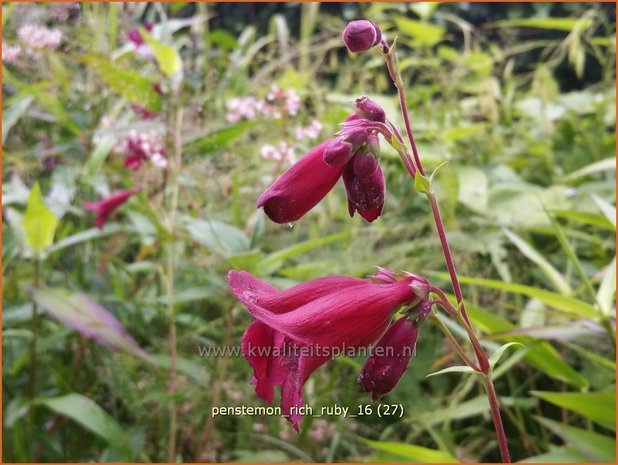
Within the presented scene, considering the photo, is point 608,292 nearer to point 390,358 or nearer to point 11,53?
point 390,358

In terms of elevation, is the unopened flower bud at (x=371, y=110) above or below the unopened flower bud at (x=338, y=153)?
above

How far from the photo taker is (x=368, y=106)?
553 millimetres

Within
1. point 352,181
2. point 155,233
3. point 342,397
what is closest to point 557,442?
point 342,397

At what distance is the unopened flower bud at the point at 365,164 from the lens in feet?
1.76

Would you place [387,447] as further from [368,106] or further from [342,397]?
[368,106]

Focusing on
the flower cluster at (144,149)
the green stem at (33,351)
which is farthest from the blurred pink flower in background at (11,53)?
the green stem at (33,351)

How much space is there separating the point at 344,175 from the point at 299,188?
4 centimetres

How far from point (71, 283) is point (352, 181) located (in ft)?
2.47

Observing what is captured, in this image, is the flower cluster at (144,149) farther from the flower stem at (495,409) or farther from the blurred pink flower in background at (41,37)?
the flower stem at (495,409)

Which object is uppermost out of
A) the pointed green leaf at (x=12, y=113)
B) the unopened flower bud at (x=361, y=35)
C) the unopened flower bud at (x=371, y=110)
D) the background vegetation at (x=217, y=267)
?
the unopened flower bud at (x=361, y=35)

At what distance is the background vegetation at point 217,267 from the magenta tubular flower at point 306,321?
344 mm

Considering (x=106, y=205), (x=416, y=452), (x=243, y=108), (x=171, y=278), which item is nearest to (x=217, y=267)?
(x=171, y=278)

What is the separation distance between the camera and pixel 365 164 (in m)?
0.54

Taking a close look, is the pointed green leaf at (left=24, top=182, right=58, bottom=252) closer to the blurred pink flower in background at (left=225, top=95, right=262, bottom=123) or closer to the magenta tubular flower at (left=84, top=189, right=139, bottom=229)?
the magenta tubular flower at (left=84, top=189, right=139, bottom=229)
